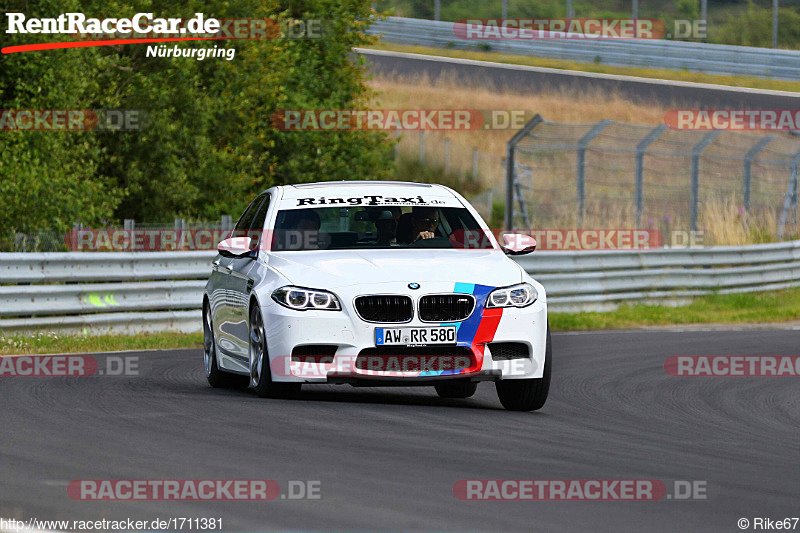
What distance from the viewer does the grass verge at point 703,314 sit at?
21.2m

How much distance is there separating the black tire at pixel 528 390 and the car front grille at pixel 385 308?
949 mm

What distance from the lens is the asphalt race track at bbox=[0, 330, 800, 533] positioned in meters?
6.28

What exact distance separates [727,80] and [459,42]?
1078 cm

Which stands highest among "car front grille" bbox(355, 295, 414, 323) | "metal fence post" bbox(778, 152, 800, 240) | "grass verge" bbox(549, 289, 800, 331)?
"car front grille" bbox(355, 295, 414, 323)

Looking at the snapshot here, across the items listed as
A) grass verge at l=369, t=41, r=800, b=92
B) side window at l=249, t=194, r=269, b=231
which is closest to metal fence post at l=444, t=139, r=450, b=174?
grass verge at l=369, t=41, r=800, b=92

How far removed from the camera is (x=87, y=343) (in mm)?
16531

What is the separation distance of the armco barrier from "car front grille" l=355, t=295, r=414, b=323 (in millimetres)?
7584

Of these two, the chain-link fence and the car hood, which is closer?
the car hood

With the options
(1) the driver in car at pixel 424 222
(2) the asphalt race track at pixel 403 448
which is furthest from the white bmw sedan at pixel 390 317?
(2) the asphalt race track at pixel 403 448

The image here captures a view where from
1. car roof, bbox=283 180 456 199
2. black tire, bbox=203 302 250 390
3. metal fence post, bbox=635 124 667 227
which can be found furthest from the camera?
metal fence post, bbox=635 124 667 227

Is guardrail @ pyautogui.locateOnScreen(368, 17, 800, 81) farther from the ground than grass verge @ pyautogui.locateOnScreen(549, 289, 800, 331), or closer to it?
farther from the ground

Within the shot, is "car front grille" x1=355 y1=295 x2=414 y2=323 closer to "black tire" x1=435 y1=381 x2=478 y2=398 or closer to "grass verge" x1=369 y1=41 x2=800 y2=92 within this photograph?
"black tire" x1=435 y1=381 x2=478 y2=398

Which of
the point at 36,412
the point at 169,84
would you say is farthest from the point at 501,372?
the point at 169,84

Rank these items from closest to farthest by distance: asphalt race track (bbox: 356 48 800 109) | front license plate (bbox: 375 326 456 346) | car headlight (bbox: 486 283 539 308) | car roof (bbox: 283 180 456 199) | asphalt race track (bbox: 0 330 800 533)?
asphalt race track (bbox: 0 330 800 533), front license plate (bbox: 375 326 456 346), car headlight (bbox: 486 283 539 308), car roof (bbox: 283 180 456 199), asphalt race track (bbox: 356 48 800 109)
